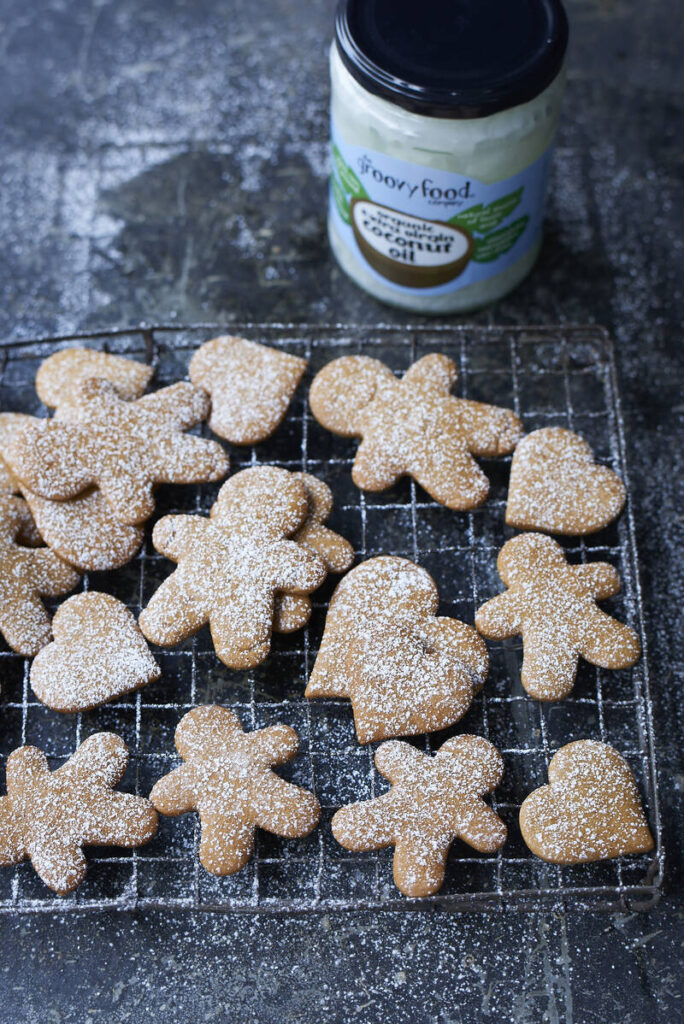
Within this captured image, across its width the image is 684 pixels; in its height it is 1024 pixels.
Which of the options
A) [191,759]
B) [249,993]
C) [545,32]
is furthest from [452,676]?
[545,32]

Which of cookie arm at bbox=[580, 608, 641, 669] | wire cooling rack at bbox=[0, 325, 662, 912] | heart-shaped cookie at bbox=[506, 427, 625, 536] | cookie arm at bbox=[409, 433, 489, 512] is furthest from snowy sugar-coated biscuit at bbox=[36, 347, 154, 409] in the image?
cookie arm at bbox=[580, 608, 641, 669]

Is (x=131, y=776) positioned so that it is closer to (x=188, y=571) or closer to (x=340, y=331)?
(x=188, y=571)

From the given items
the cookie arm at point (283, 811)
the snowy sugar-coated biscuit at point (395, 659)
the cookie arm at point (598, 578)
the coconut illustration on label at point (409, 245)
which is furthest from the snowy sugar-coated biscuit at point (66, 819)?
the coconut illustration on label at point (409, 245)

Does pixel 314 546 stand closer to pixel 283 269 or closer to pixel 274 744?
pixel 274 744

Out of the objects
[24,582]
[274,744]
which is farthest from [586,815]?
[24,582]

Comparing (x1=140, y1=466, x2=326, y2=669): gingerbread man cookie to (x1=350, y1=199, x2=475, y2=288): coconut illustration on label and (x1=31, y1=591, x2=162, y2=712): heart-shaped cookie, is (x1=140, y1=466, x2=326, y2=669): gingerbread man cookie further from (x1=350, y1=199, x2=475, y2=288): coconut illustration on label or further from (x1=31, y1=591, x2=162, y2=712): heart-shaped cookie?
(x1=350, y1=199, x2=475, y2=288): coconut illustration on label
